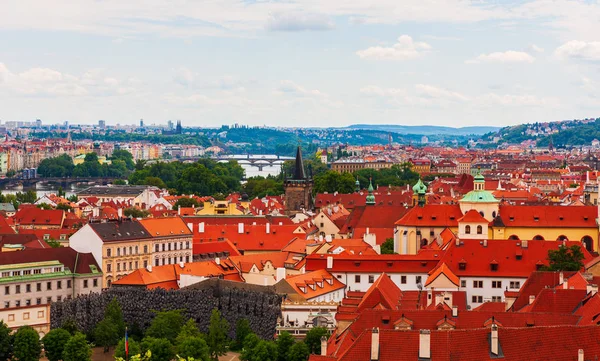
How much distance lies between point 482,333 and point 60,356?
107 ft

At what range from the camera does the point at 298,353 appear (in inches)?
2323

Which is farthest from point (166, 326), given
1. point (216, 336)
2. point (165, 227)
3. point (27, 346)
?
point (165, 227)

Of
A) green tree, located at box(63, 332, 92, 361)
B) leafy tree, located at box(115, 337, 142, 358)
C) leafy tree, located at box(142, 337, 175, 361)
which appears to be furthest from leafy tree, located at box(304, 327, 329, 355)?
green tree, located at box(63, 332, 92, 361)

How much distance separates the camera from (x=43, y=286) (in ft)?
249

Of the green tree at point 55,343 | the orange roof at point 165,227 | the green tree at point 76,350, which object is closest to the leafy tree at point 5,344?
the green tree at point 55,343

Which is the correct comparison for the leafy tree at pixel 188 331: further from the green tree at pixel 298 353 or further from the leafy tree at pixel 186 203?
the leafy tree at pixel 186 203

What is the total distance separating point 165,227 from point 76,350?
31663 millimetres

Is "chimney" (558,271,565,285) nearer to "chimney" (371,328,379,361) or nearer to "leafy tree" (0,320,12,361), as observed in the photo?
"chimney" (371,328,379,361)

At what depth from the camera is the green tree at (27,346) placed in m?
64.5

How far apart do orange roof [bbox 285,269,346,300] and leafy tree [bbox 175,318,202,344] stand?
681 cm

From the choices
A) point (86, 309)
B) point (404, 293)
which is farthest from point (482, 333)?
point (86, 309)

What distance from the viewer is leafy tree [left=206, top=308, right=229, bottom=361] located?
216ft

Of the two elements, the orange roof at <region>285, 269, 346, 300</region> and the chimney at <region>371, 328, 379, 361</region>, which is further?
the orange roof at <region>285, 269, 346, 300</region>

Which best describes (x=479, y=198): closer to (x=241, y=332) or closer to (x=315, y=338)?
(x=241, y=332)
